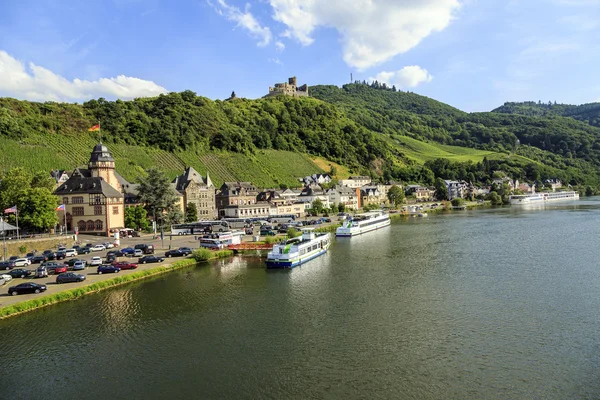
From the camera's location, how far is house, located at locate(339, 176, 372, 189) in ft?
419

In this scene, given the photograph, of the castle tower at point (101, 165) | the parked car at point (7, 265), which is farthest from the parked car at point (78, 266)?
the castle tower at point (101, 165)

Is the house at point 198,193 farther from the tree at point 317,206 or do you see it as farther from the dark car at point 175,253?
the dark car at point 175,253

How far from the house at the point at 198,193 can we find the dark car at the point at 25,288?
145ft

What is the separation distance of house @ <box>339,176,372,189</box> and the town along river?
290ft

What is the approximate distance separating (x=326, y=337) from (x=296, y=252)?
21294 mm

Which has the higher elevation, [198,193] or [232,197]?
[198,193]

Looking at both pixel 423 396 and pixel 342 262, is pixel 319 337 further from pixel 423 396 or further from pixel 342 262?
pixel 342 262

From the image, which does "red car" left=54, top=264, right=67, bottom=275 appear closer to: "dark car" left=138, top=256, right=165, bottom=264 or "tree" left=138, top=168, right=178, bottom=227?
"dark car" left=138, top=256, right=165, bottom=264

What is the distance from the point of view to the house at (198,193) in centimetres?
7531

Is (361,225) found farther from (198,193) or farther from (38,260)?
(38,260)

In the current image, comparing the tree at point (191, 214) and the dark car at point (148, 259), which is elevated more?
the tree at point (191, 214)

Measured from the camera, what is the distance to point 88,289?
31.8 metres

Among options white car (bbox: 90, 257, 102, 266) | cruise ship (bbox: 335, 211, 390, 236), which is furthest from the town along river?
cruise ship (bbox: 335, 211, 390, 236)

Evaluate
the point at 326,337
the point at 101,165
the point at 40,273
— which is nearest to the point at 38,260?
the point at 40,273
